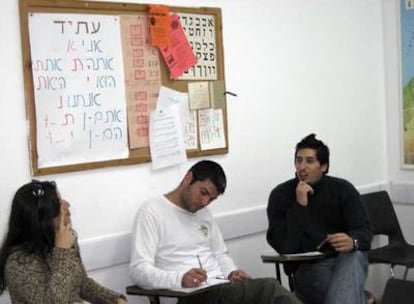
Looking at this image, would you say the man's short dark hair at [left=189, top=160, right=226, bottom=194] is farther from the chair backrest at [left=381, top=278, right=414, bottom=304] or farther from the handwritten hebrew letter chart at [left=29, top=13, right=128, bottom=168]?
the chair backrest at [left=381, top=278, right=414, bottom=304]

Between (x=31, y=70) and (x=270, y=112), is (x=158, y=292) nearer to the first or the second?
(x=31, y=70)

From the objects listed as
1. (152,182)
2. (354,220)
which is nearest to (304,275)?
(354,220)

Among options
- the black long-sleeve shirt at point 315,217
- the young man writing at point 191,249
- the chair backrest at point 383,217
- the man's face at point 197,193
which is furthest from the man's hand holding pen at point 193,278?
the chair backrest at point 383,217

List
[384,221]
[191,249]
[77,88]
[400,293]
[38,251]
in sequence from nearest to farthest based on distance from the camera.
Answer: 1. [400,293]
2. [38,251]
3. [77,88]
4. [191,249]
5. [384,221]

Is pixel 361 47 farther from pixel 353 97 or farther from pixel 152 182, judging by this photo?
pixel 152 182

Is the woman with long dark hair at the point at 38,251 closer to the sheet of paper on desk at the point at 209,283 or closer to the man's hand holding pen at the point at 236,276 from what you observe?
the sheet of paper on desk at the point at 209,283

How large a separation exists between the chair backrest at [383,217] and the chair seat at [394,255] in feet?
0.28

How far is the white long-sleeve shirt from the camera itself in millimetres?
2590

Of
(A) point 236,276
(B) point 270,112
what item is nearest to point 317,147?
(B) point 270,112

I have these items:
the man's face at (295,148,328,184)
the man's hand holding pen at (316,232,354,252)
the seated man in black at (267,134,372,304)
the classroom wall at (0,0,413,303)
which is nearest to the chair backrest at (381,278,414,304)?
the seated man in black at (267,134,372,304)

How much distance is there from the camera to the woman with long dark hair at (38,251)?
7.07 ft

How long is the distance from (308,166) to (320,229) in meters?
0.33

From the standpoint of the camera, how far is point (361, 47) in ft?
13.4

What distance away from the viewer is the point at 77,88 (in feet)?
8.89
